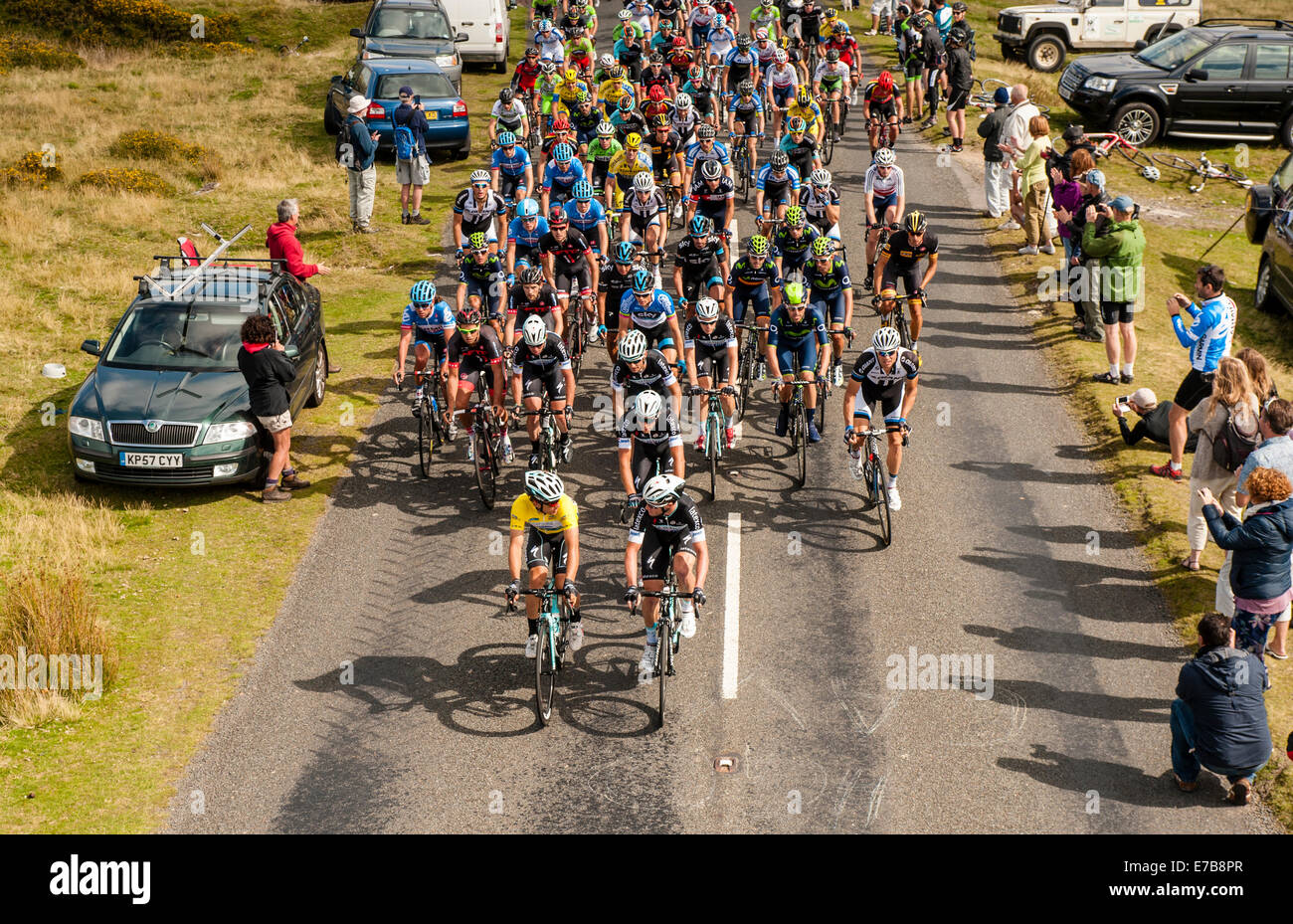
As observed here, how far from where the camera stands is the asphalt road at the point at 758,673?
9477 millimetres

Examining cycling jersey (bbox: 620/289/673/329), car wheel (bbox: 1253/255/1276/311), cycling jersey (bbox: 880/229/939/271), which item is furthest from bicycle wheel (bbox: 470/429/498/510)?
car wheel (bbox: 1253/255/1276/311)

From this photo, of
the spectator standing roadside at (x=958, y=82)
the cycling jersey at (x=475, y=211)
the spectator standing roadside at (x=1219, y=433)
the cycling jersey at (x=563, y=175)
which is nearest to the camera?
the spectator standing roadside at (x=1219, y=433)

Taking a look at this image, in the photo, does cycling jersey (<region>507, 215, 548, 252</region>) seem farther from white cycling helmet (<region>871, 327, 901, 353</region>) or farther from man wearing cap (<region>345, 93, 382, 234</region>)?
man wearing cap (<region>345, 93, 382, 234</region>)

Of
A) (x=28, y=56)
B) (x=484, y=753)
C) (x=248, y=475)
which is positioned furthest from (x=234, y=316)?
(x=28, y=56)

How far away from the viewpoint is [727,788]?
31.6 feet

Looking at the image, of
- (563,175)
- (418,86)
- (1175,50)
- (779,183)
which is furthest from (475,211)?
(1175,50)

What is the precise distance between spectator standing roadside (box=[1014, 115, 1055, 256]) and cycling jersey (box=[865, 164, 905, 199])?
141 inches

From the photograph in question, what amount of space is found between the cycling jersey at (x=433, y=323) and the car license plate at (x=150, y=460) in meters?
2.97

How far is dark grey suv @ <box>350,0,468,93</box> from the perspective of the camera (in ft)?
92.8

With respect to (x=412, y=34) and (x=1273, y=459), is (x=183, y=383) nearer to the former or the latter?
(x=1273, y=459)

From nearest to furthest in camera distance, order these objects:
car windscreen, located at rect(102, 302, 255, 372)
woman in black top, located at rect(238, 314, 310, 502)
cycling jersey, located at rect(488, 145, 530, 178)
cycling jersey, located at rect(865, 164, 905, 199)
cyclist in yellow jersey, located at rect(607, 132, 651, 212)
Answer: woman in black top, located at rect(238, 314, 310, 502), car windscreen, located at rect(102, 302, 255, 372), cycling jersey, located at rect(865, 164, 905, 199), cyclist in yellow jersey, located at rect(607, 132, 651, 212), cycling jersey, located at rect(488, 145, 530, 178)

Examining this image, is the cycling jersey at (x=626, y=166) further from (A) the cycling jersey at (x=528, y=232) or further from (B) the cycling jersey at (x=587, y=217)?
(A) the cycling jersey at (x=528, y=232)

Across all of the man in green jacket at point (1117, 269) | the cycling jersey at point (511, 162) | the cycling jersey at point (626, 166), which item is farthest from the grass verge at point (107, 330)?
the man in green jacket at point (1117, 269)

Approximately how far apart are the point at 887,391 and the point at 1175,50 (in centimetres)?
1842
